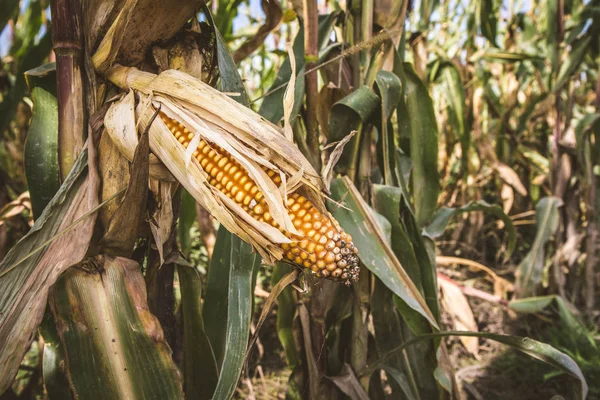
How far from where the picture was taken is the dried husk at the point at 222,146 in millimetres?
587

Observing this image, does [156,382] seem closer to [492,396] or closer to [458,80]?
[492,396]

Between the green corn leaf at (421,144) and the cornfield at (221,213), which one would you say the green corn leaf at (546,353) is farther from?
the green corn leaf at (421,144)

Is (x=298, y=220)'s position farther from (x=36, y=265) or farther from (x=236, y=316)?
(x=36, y=265)

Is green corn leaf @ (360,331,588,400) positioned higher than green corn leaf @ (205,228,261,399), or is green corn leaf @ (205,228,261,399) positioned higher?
green corn leaf @ (205,228,261,399)

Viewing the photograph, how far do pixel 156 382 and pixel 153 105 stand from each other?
41cm

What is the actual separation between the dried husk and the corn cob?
0.04 feet

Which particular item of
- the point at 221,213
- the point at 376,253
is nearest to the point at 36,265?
the point at 221,213

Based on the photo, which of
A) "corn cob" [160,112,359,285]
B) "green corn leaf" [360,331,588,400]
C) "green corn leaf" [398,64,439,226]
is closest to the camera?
"corn cob" [160,112,359,285]

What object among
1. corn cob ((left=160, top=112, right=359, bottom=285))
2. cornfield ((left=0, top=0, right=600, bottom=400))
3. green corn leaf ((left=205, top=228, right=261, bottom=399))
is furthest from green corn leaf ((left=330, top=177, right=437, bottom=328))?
corn cob ((left=160, top=112, right=359, bottom=285))

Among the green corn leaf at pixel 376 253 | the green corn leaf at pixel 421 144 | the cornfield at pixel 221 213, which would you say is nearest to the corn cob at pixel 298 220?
the cornfield at pixel 221 213

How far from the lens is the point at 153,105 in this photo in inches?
26.1

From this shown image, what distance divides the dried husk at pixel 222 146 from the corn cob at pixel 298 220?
0.01 meters

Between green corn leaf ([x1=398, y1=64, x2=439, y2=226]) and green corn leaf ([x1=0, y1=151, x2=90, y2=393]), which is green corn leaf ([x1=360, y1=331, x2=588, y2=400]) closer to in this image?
green corn leaf ([x1=398, y1=64, x2=439, y2=226])

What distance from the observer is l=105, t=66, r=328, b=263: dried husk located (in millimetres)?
587
